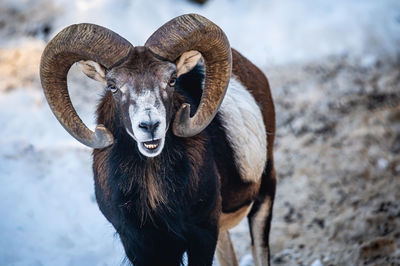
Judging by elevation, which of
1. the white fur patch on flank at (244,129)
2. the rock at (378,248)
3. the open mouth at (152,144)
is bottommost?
the rock at (378,248)

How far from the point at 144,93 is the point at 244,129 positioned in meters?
1.80

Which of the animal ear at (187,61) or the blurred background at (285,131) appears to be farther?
the blurred background at (285,131)

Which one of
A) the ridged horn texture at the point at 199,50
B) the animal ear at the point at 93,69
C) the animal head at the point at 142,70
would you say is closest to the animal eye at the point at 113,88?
the animal head at the point at 142,70

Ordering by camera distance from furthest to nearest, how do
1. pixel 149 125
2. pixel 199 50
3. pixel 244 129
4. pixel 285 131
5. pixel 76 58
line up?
pixel 285 131 < pixel 244 129 < pixel 199 50 < pixel 76 58 < pixel 149 125

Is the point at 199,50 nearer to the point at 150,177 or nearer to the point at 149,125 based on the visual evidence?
the point at 149,125

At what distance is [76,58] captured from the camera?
15.6 ft

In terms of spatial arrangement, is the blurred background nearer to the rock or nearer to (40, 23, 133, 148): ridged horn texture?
the rock

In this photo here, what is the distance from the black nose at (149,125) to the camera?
4.30 metres

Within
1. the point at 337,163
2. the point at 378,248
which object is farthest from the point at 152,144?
the point at 337,163

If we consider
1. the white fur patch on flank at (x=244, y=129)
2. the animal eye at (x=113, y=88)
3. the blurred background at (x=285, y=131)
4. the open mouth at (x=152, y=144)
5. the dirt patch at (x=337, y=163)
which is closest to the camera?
the open mouth at (x=152, y=144)

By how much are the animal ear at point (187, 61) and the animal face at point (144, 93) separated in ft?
0.05

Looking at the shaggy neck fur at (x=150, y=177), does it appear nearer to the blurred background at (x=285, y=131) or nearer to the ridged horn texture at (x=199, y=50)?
the ridged horn texture at (x=199, y=50)

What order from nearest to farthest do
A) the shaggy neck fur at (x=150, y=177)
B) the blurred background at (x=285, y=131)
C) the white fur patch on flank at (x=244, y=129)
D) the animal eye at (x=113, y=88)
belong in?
the animal eye at (x=113, y=88) < the shaggy neck fur at (x=150, y=177) < the white fur patch on flank at (x=244, y=129) < the blurred background at (x=285, y=131)

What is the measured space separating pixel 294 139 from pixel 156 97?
649cm
